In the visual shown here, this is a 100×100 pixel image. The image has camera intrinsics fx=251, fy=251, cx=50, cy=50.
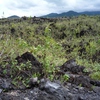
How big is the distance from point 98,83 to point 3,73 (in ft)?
5.44

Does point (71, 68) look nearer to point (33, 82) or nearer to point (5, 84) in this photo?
point (33, 82)

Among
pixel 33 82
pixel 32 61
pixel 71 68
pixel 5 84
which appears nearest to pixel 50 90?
pixel 33 82

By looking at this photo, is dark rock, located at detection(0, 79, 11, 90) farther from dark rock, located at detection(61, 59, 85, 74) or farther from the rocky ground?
dark rock, located at detection(61, 59, 85, 74)

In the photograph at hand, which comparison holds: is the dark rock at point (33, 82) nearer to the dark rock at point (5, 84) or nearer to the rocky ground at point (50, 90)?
the rocky ground at point (50, 90)

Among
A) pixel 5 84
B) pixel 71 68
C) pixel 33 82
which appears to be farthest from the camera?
pixel 71 68

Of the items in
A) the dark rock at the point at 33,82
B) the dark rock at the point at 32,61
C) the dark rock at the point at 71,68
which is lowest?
the dark rock at the point at 71,68

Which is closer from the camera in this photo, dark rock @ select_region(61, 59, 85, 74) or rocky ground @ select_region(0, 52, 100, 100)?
rocky ground @ select_region(0, 52, 100, 100)

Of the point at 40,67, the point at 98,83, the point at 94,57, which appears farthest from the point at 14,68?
the point at 94,57

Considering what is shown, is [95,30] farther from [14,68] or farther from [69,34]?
[14,68]

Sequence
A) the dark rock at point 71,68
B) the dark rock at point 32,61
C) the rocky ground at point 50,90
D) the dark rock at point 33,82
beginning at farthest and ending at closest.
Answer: the dark rock at point 71,68 < the dark rock at point 32,61 < the dark rock at point 33,82 < the rocky ground at point 50,90

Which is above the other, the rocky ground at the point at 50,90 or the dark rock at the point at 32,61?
the dark rock at the point at 32,61

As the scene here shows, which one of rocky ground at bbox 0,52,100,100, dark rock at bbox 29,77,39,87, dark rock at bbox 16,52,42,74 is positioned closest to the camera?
rocky ground at bbox 0,52,100,100

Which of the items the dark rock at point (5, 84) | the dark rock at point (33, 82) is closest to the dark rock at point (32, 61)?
the dark rock at point (33, 82)

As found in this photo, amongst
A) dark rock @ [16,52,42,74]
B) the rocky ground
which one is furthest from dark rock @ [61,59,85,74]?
dark rock @ [16,52,42,74]
